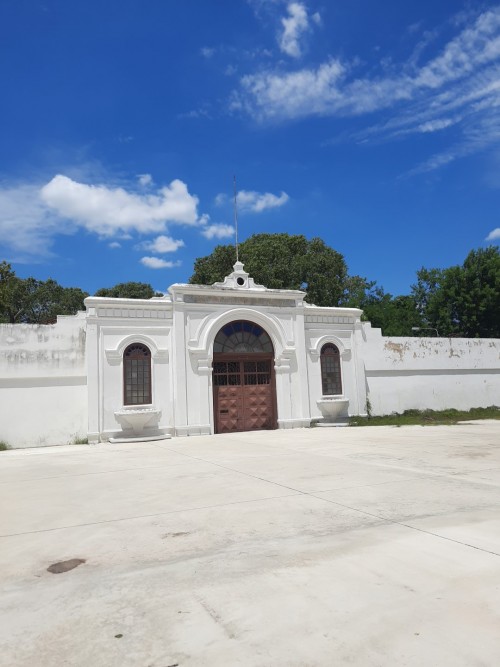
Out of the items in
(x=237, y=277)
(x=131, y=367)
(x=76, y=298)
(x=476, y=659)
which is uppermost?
(x=76, y=298)

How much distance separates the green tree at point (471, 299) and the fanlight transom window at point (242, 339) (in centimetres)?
1890

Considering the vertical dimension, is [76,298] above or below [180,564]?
above

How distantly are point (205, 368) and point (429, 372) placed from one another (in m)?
10.3

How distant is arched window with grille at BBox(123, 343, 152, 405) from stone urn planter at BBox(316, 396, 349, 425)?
6285 millimetres

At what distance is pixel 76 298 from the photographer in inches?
1861

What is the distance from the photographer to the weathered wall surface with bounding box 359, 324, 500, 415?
20641 millimetres

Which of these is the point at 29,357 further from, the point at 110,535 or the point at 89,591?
the point at 89,591

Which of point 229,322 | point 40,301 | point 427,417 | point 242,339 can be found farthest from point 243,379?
point 40,301

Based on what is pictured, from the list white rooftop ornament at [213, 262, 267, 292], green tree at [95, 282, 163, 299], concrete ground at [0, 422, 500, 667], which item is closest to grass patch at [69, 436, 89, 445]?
white rooftop ornament at [213, 262, 267, 292]

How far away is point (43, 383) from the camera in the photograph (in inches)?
612

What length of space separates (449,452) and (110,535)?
7.56 metres

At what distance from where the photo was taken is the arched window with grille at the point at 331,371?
1948 centimetres

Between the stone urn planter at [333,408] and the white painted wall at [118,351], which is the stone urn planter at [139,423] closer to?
the white painted wall at [118,351]

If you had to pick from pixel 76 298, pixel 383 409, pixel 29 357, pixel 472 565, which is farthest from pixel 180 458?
pixel 76 298
